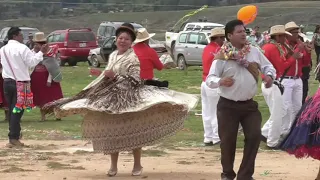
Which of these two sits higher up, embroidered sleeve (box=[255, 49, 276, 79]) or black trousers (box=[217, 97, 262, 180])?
embroidered sleeve (box=[255, 49, 276, 79])

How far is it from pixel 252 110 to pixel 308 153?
0.86m

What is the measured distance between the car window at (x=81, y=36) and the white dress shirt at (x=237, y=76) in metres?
29.8

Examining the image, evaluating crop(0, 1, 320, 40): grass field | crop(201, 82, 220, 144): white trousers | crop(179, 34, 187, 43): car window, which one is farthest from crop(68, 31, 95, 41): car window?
crop(201, 82, 220, 144): white trousers

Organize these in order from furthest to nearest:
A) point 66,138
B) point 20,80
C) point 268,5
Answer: point 268,5 < point 66,138 < point 20,80

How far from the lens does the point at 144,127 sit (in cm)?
1020

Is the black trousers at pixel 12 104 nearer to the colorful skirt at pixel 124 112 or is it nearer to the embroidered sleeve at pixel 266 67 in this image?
the colorful skirt at pixel 124 112

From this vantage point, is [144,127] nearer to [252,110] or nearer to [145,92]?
[145,92]

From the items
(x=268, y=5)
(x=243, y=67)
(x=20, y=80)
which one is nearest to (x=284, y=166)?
(x=243, y=67)

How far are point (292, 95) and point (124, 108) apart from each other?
3.92 metres

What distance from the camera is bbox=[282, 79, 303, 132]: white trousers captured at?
42.2 feet

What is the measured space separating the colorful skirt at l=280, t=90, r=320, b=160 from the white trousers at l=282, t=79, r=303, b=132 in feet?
10.5

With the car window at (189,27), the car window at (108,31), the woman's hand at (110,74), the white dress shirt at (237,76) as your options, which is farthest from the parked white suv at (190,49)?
the white dress shirt at (237,76)

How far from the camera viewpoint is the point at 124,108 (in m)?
9.91

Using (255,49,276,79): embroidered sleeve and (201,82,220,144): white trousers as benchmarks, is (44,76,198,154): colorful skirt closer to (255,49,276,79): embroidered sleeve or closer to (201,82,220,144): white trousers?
(255,49,276,79): embroidered sleeve
